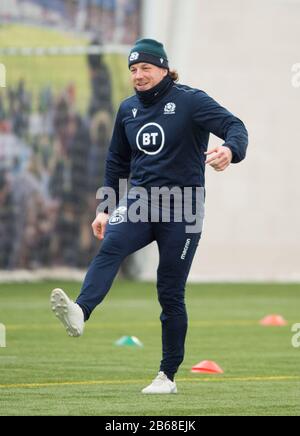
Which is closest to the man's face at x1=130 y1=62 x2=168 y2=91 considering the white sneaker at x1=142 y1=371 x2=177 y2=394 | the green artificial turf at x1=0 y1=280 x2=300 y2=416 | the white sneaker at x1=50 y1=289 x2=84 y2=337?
the white sneaker at x1=50 y1=289 x2=84 y2=337

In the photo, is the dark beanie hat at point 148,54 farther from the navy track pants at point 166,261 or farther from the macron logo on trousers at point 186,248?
the macron logo on trousers at point 186,248

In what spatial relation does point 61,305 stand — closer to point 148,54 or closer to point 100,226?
point 100,226

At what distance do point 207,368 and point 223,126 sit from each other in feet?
7.83

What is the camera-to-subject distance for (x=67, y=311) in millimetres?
7656

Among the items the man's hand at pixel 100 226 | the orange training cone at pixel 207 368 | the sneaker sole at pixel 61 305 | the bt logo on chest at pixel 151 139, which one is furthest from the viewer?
the orange training cone at pixel 207 368

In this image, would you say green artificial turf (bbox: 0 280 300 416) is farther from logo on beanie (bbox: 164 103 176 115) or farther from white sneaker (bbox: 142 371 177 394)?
logo on beanie (bbox: 164 103 176 115)

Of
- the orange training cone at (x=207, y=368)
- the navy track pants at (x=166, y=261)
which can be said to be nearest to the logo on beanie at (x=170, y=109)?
the navy track pants at (x=166, y=261)

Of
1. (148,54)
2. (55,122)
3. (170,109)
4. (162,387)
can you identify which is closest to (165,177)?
(170,109)

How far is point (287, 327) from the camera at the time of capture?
14.3m

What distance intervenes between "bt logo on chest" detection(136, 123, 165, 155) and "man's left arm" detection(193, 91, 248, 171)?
25 cm

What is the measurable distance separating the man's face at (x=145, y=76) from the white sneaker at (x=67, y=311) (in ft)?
5.04

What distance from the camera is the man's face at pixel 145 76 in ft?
27.3

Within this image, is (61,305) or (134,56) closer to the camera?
(61,305)
